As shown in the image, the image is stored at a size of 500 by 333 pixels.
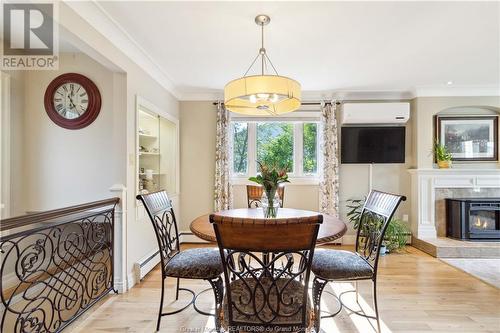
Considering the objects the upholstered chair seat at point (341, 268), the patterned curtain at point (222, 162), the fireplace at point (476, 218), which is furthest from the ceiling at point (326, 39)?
the upholstered chair seat at point (341, 268)

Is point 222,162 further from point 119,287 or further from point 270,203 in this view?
point 119,287

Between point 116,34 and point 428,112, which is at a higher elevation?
point 116,34

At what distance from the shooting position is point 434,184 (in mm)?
4059

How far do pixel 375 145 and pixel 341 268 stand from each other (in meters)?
2.84

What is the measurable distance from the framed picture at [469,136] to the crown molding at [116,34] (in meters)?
4.29

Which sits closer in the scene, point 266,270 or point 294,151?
point 266,270

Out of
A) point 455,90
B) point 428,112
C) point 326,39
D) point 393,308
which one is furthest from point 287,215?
point 455,90

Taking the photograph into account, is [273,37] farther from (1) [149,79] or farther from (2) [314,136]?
(2) [314,136]

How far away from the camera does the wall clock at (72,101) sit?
9.29 ft

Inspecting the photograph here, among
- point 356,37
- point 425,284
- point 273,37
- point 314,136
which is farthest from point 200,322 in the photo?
point 314,136

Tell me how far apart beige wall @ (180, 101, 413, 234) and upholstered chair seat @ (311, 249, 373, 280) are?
2.31 metres

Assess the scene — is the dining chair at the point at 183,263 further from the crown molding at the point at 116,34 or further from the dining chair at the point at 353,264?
the crown molding at the point at 116,34

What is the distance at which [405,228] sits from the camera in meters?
4.12

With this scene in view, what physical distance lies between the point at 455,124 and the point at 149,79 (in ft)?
15.1
